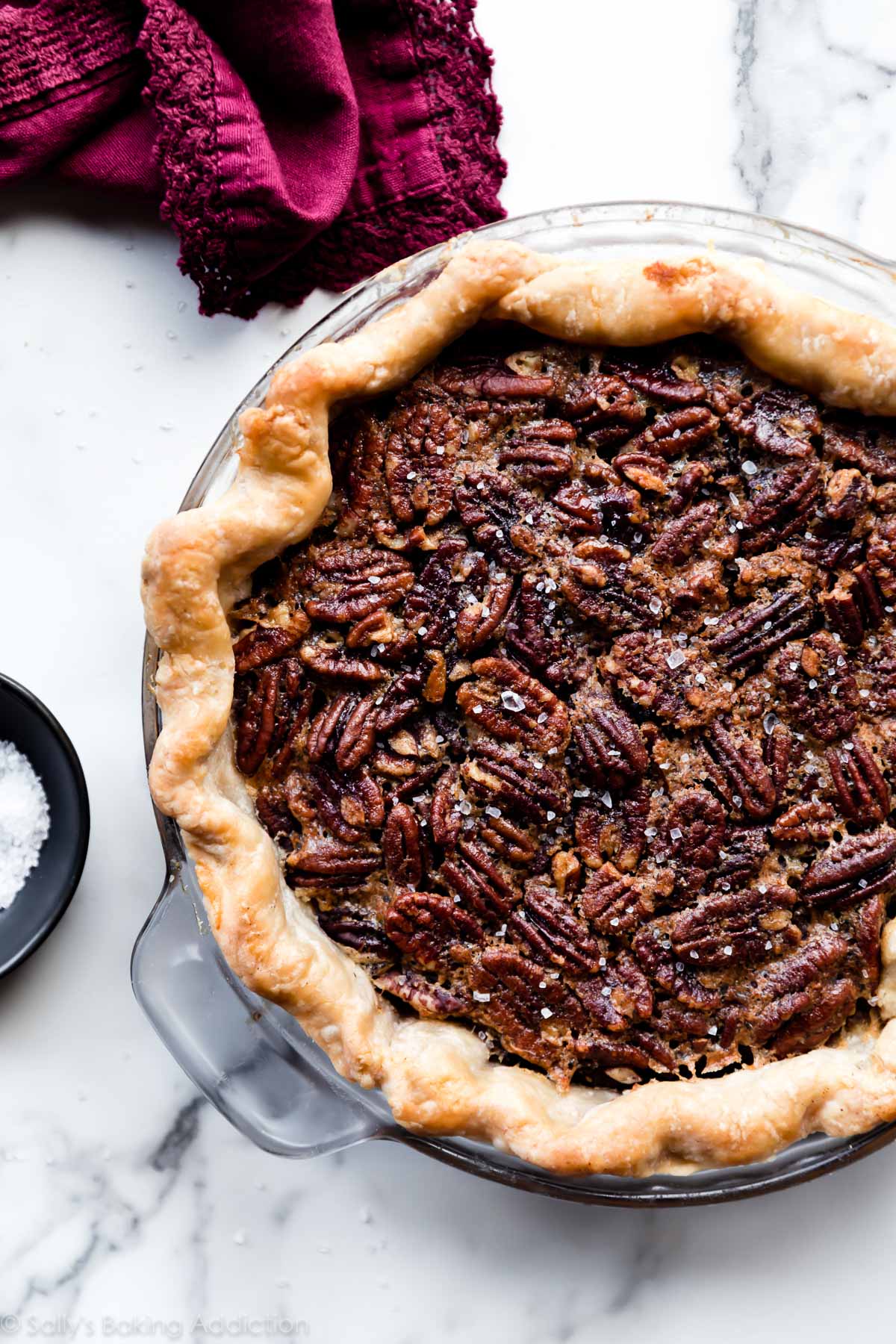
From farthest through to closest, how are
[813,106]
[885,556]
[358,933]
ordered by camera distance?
[813,106] → [358,933] → [885,556]

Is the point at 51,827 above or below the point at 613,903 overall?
below

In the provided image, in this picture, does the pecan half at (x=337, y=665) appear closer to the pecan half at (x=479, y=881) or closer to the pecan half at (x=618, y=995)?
the pecan half at (x=479, y=881)

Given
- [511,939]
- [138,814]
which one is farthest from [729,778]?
[138,814]

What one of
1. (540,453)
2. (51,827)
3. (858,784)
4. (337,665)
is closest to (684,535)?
(540,453)

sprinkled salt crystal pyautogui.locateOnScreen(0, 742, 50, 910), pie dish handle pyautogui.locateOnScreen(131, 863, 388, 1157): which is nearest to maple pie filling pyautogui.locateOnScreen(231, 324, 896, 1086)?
pie dish handle pyautogui.locateOnScreen(131, 863, 388, 1157)

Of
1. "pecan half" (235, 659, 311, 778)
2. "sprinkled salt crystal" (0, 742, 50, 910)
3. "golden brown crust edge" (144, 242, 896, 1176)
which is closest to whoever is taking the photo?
"golden brown crust edge" (144, 242, 896, 1176)

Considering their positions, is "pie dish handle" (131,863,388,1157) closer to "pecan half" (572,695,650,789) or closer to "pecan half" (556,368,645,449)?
"pecan half" (572,695,650,789)

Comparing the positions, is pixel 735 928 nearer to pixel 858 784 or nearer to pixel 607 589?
pixel 858 784
